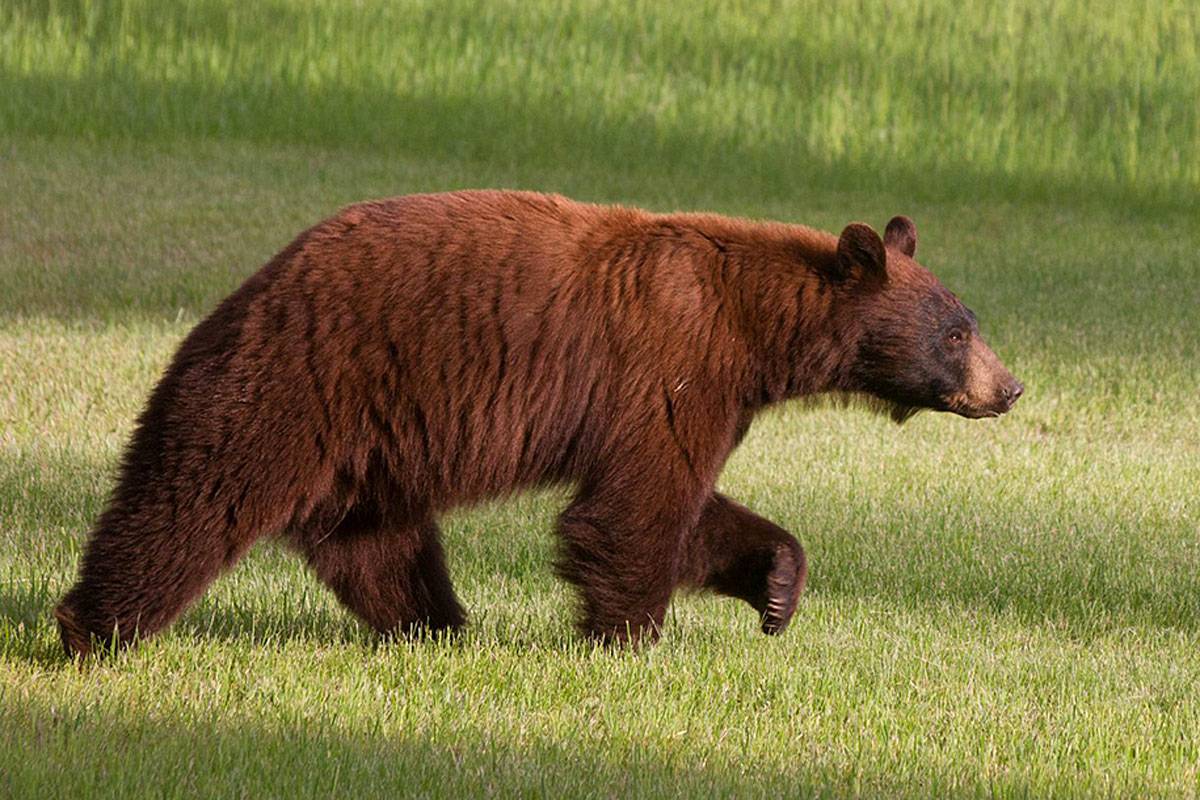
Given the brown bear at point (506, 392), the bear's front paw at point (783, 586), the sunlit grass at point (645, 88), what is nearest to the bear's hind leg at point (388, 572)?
the brown bear at point (506, 392)

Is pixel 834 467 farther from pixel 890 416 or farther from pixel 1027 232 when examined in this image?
pixel 1027 232

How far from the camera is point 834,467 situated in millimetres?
10062

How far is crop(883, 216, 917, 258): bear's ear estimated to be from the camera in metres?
6.79

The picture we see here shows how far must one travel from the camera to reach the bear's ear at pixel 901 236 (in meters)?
6.79

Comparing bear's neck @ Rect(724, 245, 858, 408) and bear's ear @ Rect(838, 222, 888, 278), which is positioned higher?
bear's ear @ Rect(838, 222, 888, 278)

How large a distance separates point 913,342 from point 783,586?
36.8 inches

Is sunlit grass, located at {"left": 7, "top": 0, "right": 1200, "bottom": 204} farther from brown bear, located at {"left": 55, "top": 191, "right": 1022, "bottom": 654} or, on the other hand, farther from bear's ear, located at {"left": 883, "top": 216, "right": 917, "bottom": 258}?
brown bear, located at {"left": 55, "top": 191, "right": 1022, "bottom": 654}

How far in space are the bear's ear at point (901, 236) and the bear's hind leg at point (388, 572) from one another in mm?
1905

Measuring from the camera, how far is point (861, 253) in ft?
20.9

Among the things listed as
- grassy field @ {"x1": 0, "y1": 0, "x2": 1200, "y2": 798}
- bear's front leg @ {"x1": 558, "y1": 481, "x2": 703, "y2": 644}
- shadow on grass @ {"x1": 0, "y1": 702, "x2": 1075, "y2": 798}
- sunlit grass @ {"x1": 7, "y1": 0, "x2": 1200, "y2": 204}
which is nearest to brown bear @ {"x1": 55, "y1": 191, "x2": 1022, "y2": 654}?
bear's front leg @ {"x1": 558, "y1": 481, "x2": 703, "y2": 644}

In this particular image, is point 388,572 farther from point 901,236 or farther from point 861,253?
point 901,236

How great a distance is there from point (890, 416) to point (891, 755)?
1.87 m

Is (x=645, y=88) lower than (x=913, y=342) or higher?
lower

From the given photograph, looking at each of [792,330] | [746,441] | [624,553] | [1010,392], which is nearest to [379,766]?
[624,553]
